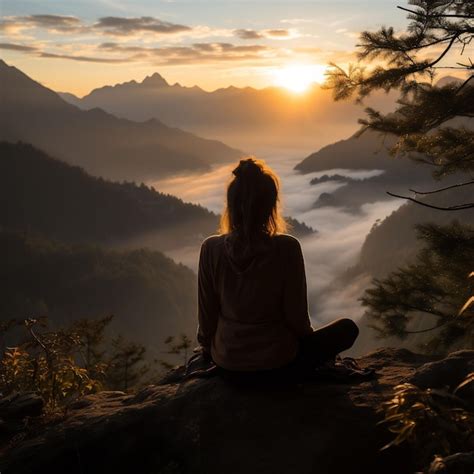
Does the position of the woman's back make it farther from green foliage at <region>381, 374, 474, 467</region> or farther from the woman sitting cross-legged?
green foliage at <region>381, 374, 474, 467</region>

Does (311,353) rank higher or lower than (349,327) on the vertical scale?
lower

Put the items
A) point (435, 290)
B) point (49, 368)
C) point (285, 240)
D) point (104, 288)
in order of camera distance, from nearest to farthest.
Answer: point (285, 240), point (49, 368), point (435, 290), point (104, 288)

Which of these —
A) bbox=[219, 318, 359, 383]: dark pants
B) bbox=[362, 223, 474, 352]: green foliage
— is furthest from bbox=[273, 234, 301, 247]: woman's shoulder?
bbox=[362, 223, 474, 352]: green foliage

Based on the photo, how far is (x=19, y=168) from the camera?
194m

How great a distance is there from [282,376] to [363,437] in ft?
2.66

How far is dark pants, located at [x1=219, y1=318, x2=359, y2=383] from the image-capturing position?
4.49 metres

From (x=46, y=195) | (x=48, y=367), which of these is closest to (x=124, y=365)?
(x=48, y=367)

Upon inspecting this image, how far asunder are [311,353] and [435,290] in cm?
702

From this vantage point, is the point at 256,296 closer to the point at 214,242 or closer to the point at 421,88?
the point at 214,242

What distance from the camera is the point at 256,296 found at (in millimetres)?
4273

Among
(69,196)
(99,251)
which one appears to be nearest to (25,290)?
(99,251)

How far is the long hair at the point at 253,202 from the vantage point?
4047mm

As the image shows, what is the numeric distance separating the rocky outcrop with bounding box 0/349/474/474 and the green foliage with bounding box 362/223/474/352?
559cm

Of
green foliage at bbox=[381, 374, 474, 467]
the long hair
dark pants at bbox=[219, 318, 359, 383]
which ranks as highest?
the long hair
